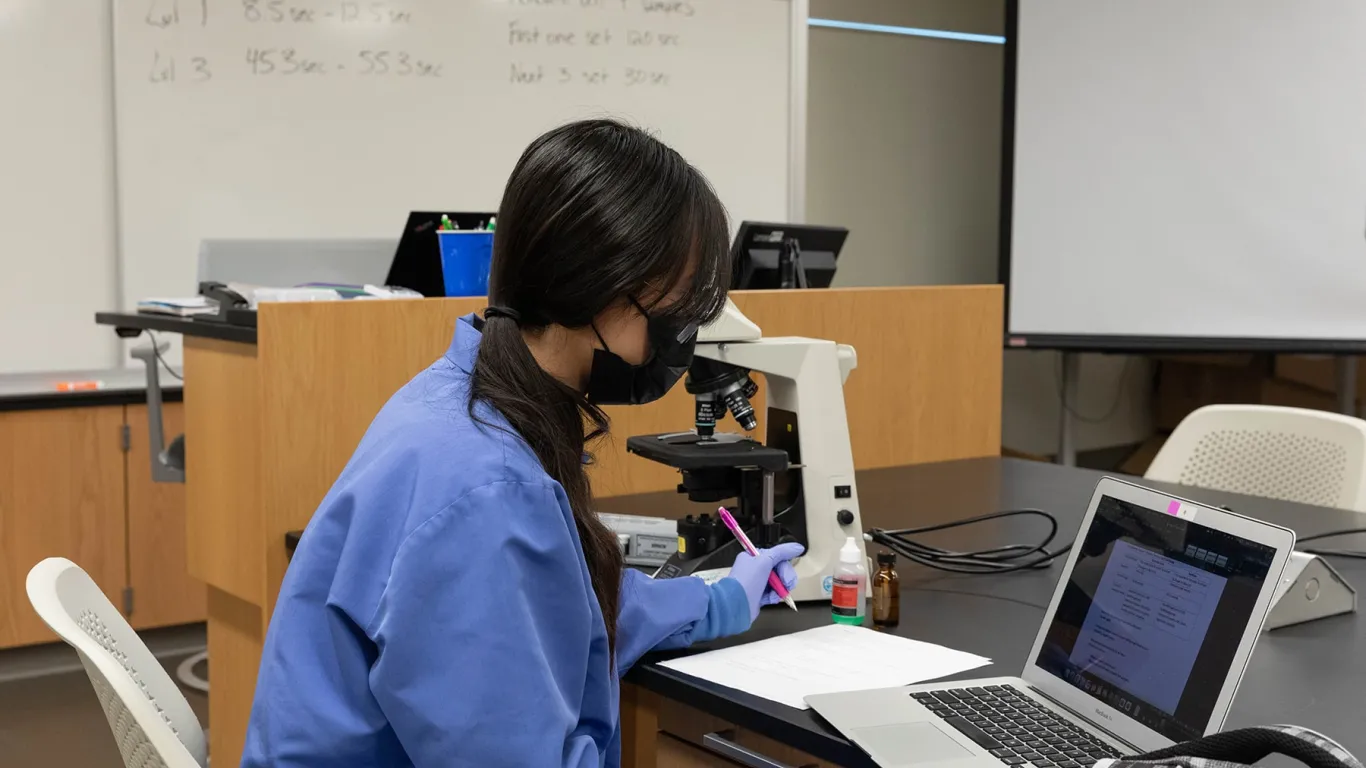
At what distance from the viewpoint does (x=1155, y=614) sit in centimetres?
113

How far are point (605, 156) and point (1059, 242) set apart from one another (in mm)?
3535

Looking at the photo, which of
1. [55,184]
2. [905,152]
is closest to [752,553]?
[55,184]

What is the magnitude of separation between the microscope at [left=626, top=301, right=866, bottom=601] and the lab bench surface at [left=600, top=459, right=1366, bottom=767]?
0.31ft

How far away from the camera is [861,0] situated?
475cm

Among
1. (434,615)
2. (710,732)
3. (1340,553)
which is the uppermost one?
(434,615)

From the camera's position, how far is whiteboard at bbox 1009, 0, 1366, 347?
391cm

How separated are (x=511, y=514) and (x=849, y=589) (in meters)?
0.61

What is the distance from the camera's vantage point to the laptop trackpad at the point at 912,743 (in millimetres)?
1084

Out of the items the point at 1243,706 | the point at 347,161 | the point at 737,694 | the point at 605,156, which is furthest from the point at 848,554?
the point at 347,161

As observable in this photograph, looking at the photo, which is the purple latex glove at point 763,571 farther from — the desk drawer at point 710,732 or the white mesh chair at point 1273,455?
the white mesh chair at point 1273,455

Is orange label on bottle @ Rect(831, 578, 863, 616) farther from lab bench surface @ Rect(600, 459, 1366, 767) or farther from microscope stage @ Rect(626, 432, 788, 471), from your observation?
microscope stage @ Rect(626, 432, 788, 471)

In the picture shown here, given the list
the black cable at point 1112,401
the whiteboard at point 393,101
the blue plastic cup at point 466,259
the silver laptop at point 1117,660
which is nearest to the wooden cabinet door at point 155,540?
the whiteboard at point 393,101

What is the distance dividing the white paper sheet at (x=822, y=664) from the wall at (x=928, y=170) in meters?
3.47

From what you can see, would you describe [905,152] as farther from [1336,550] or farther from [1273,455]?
[1336,550]
